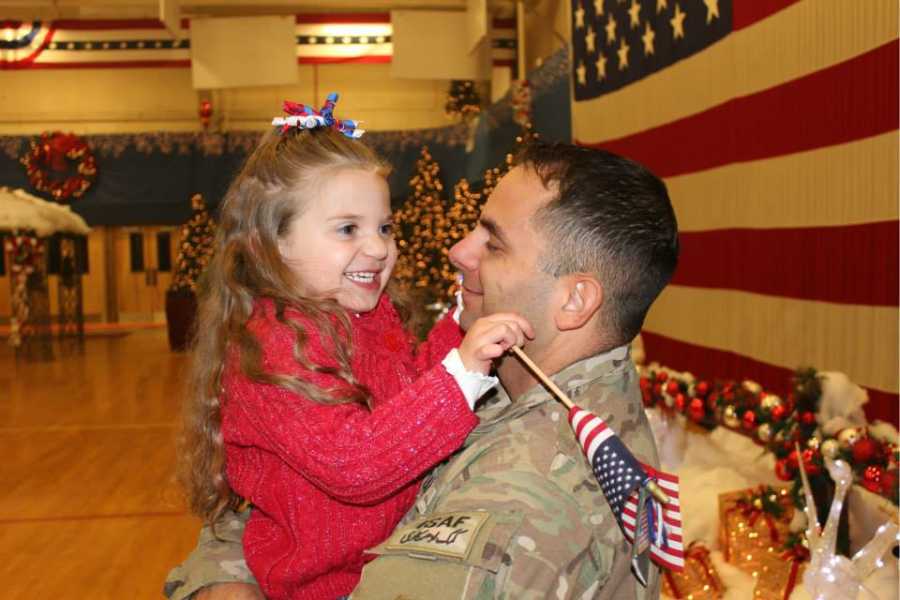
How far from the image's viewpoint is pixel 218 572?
193cm

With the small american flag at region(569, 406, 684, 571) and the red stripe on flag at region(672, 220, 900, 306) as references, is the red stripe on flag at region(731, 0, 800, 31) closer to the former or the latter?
the red stripe on flag at region(672, 220, 900, 306)

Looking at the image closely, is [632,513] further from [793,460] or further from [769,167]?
[769,167]

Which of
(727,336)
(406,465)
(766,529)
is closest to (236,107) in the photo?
(727,336)

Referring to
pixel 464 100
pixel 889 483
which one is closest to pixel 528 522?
pixel 889 483

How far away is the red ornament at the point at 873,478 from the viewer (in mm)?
2619

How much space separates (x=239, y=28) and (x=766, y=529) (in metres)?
11.6

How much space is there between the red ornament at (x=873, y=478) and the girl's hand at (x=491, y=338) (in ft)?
5.07

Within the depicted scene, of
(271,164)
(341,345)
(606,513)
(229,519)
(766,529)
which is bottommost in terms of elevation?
(766,529)

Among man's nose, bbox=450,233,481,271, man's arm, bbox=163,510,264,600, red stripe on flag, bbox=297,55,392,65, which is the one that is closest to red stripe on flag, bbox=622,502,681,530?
man's nose, bbox=450,233,481,271

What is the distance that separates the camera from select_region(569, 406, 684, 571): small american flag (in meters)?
1.13

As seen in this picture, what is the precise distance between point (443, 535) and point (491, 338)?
374 mm

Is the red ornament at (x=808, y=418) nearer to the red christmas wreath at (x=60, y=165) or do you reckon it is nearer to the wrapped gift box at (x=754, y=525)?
the wrapped gift box at (x=754, y=525)

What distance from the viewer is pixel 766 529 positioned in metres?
3.27

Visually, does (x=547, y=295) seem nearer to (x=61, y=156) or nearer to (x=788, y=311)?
(x=788, y=311)
